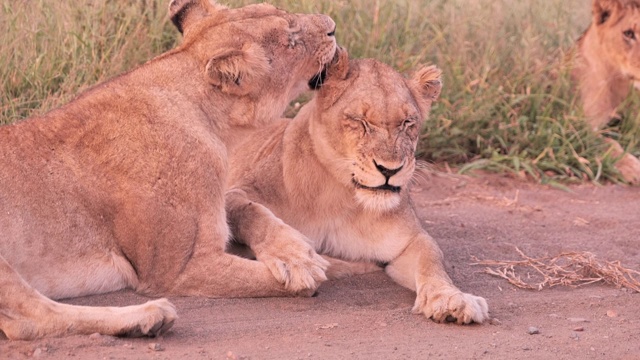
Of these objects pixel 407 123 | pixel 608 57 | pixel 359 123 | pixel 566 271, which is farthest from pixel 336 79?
pixel 608 57

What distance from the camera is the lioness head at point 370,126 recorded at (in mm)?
4777

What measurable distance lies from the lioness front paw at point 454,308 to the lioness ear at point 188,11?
5.33 feet

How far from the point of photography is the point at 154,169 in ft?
14.8

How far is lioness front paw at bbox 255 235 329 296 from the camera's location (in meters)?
4.55

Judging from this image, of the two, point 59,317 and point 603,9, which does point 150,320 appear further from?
point 603,9

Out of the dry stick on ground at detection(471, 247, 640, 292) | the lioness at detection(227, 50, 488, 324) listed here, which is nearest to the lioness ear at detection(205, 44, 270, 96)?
the lioness at detection(227, 50, 488, 324)

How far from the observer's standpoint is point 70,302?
14.3ft

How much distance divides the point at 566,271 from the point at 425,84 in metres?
1.11

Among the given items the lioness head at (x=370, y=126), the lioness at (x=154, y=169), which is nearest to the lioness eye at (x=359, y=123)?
the lioness head at (x=370, y=126)

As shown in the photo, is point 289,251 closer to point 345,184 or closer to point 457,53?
point 345,184

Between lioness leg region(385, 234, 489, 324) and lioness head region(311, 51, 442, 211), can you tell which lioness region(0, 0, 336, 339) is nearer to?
lioness head region(311, 51, 442, 211)

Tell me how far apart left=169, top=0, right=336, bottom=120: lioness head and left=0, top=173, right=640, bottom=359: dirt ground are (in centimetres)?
88

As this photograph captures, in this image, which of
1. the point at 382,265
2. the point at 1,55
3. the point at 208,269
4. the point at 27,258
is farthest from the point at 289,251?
the point at 1,55

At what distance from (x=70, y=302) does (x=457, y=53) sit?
4221 mm
